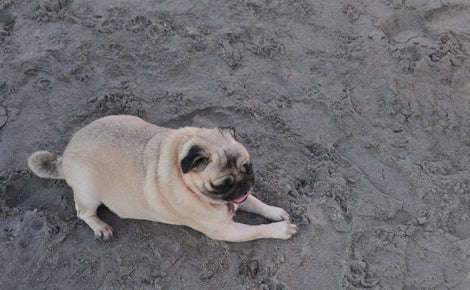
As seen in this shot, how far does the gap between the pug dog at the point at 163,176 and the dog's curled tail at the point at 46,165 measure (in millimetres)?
11

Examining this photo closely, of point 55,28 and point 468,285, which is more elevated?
point 55,28

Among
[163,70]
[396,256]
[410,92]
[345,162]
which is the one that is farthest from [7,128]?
[410,92]

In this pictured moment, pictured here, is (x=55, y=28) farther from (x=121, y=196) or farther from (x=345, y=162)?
(x=345, y=162)

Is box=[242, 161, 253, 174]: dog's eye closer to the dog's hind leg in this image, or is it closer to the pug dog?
the pug dog

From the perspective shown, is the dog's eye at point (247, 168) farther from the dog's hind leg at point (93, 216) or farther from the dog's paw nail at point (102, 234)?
the dog's paw nail at point (102, 234)

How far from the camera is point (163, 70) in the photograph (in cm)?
639

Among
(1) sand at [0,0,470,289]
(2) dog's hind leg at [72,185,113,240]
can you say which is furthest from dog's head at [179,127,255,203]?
(2) dog's hind leg at [72,185,113,240]

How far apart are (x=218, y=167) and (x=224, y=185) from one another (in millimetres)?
197

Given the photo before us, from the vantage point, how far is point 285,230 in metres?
4.62

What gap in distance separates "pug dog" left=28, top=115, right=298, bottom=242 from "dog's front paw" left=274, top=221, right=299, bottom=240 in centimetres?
1

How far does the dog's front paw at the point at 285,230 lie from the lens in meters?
4.61

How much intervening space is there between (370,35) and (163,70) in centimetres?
346

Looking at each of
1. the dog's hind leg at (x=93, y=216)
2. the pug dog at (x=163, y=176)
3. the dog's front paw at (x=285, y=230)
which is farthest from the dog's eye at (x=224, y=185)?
the dog's hind leg at (x=93, y=216)

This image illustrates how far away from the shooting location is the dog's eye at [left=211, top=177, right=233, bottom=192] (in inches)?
149
